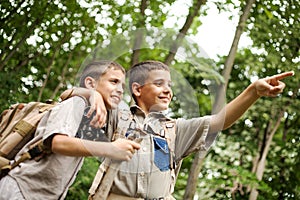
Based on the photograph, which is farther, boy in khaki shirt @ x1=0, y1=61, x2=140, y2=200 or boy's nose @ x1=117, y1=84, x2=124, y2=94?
boy's nose @ x1=117, y1=84, x2=124, y2=94

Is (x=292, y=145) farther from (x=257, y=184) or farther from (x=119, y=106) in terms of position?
(x=119, y=106)

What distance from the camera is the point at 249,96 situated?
268cm

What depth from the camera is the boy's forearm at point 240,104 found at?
2674mm

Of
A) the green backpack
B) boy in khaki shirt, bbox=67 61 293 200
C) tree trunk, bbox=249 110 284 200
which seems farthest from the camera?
tree trunk, bbox=249 110 284 200

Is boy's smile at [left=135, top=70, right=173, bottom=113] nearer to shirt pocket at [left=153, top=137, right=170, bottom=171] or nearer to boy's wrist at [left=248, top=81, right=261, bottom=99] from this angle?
shirt pocket at [left=153, top=137, right=170, bottom=171]

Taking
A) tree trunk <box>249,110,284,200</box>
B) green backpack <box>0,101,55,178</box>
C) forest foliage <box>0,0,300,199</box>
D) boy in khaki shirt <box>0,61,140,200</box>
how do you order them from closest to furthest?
boy in khaki shirt <box>0,61,140,200</box>
green backpack <box>0,101,55,178</box>
forest foliage <box>0,0,300,199</box>
tree trunk <box>249,110,284,200</box>

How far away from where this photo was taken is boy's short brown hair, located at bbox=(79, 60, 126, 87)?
2.54 m

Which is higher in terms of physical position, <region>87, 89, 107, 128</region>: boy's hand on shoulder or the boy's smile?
the boy's smile

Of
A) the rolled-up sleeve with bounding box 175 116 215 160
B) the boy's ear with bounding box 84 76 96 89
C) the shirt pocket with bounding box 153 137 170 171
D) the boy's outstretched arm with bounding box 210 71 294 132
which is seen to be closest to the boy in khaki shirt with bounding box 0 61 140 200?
the boy's ear with bounding box 84 76 96 89

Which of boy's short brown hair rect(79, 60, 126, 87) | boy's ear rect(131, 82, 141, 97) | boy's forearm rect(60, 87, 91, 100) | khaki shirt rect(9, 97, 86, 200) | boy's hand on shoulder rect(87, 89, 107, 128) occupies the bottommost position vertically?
khaki shirt rect(9, 97, 86, 200)

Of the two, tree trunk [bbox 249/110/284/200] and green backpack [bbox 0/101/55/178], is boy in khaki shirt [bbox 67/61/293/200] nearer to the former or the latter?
green backpack [bbox 0/101/55/178]

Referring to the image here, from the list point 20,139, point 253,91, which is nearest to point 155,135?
point 253,91

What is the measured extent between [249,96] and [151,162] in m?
0.52

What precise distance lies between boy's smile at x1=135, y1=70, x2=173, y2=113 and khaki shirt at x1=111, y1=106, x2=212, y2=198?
1.8 inches
